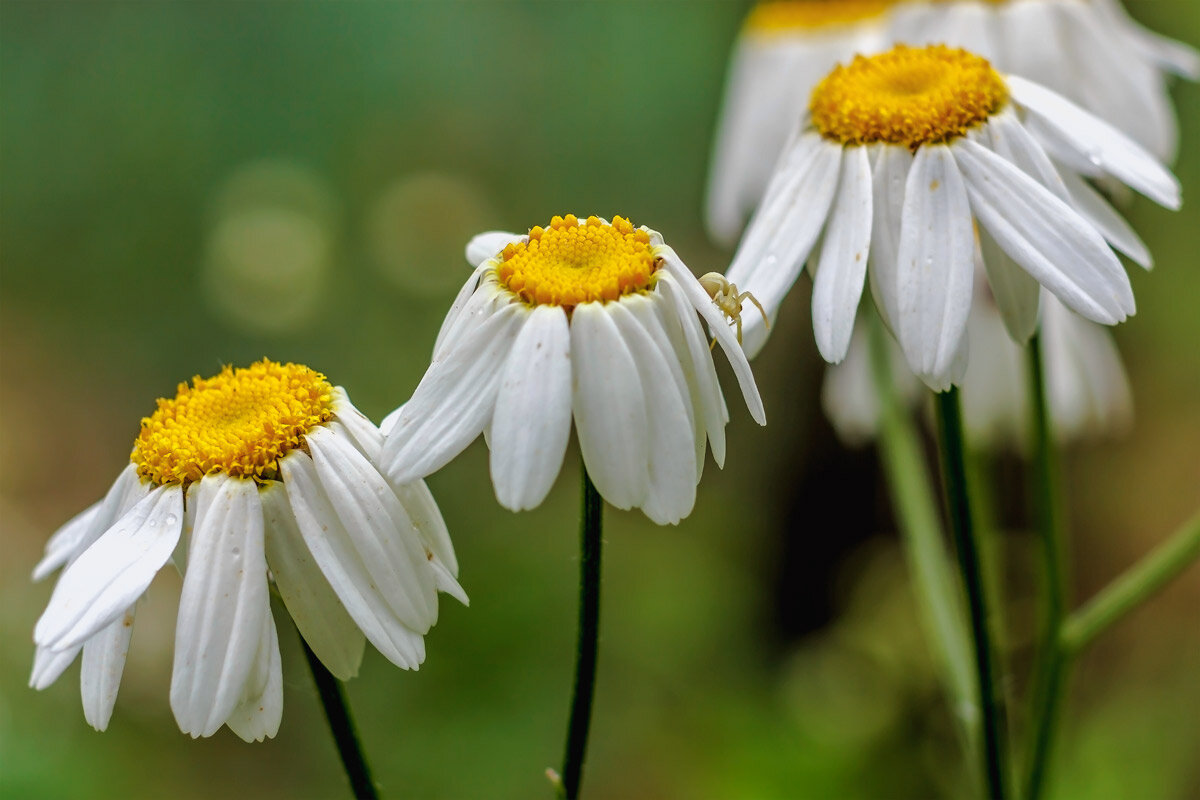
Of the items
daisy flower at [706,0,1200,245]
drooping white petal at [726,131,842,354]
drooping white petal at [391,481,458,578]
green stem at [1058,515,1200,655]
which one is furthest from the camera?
daisy flower at [706,0,1200,245]

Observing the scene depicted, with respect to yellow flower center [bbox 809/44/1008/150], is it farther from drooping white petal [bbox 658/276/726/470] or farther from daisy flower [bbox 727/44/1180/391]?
drooping white petal [bbox 658/276/726/470]

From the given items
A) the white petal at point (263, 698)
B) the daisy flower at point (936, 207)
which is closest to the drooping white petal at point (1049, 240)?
the daisy flower at point (936, 207)

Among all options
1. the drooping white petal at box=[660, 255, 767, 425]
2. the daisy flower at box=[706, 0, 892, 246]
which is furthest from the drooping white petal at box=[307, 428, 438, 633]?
the daisy flower at box=[706, 0, 892, 246]

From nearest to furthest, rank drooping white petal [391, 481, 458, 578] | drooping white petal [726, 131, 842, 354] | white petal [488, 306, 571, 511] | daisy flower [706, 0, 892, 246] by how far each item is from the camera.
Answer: white petal [488, 306, 571, 511], drooping white petal [391, 481, 458, 578], drooping white petal [726, 131, 842, 354], daisy flower [706, 0, 892, 246]

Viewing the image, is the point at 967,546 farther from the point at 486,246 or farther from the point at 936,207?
the point at 486,246

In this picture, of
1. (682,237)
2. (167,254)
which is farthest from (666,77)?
(167,254)

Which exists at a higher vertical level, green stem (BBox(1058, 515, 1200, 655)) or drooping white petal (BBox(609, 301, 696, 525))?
drooping white petal (BBox(609, 301, 696, 525))

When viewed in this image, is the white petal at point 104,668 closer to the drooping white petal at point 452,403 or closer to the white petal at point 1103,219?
the drooping white petal at point 452,403
